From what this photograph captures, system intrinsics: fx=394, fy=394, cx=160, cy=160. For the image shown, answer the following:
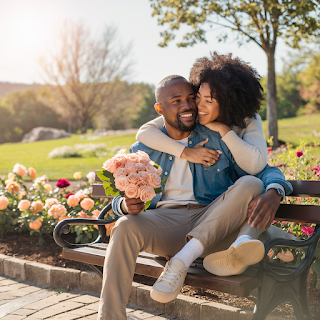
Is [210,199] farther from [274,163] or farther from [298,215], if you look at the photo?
[274,163]

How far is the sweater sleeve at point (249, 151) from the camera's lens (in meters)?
2.62

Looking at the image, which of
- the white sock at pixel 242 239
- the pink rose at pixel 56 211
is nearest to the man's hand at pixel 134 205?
the white sock at pixel 242 239

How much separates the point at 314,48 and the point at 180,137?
109 ft

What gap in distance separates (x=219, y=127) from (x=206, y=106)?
182 mm

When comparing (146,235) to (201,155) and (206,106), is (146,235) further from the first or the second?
(206,106)

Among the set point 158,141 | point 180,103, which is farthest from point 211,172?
point 180,103

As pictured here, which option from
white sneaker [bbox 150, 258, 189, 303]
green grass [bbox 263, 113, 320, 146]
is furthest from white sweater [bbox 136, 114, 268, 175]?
green grass [bbox 263, 113, 320, 146]

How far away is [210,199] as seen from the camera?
281 cm

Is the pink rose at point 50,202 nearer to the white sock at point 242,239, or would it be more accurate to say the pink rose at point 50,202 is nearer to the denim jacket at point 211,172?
the denim jacket at point 211,172

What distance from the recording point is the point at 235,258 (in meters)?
2.13

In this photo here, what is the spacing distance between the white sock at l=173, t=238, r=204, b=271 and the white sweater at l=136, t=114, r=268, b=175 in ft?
2.31

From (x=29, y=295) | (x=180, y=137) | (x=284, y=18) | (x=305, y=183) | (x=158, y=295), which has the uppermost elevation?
(x=284, y=18)

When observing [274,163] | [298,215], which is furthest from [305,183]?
[274,163]

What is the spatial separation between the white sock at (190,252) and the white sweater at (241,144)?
70 cm
